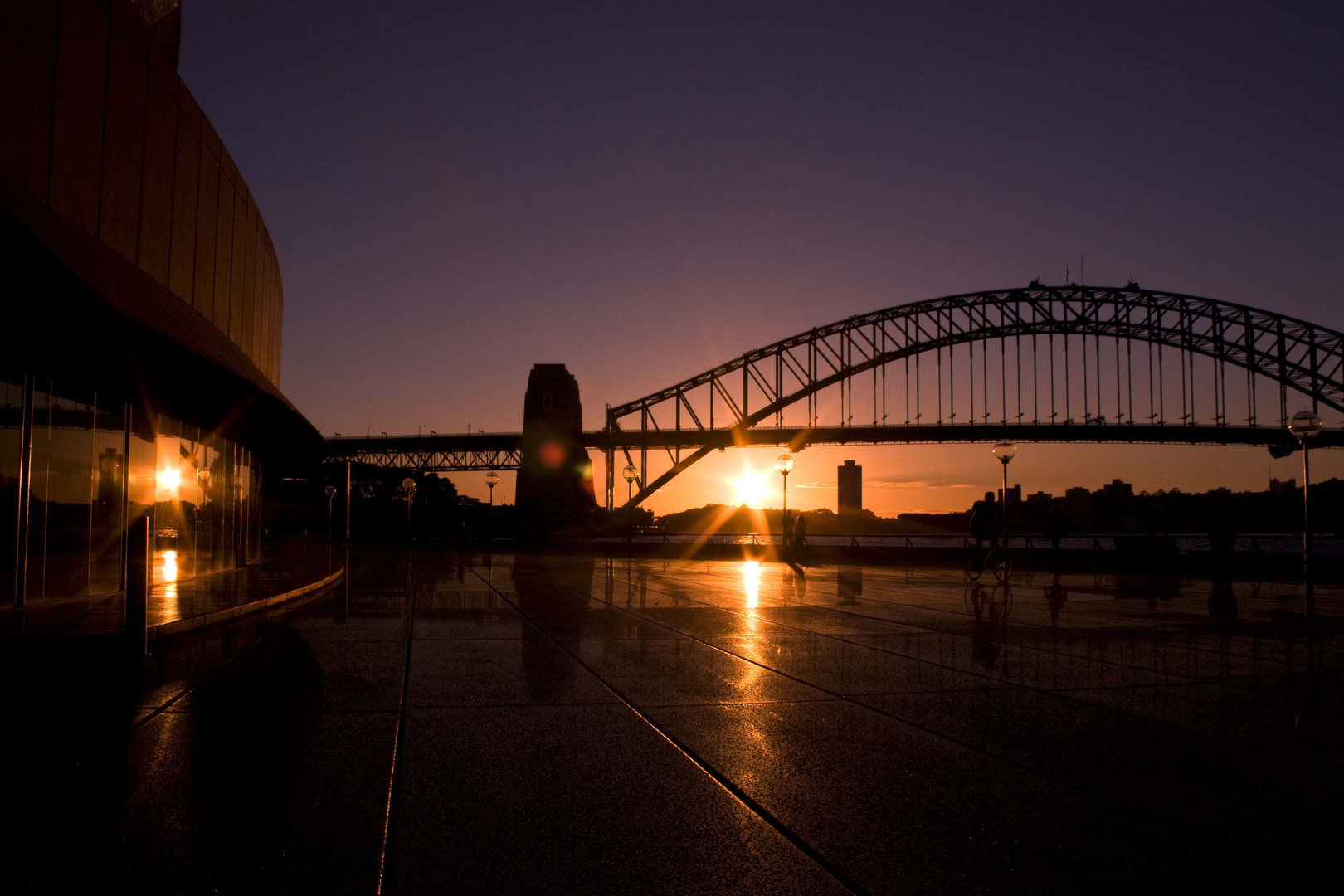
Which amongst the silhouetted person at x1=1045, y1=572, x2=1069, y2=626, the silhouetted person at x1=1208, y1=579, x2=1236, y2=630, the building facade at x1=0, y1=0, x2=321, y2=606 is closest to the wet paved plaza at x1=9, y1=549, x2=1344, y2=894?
the silhouetted person at x1=1208, y1=579, x2=1236, y2=630

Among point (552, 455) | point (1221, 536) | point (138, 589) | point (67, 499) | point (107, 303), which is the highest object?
point (552, 455)

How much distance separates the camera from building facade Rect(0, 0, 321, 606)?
Answer: 386 inches

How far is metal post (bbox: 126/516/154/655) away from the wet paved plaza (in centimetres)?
43

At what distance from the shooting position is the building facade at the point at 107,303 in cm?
981

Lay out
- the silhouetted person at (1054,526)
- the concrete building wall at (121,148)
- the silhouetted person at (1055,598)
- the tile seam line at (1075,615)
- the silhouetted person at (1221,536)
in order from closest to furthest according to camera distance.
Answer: the tile seam line at (1075,615) → the concrete building wall at (121,148) → the silhouetted person at (1055,598) → the silhouetted person at (1221,536) → the silhouetted person at (1054,526)

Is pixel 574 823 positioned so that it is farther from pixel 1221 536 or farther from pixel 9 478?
pixel 1221 536

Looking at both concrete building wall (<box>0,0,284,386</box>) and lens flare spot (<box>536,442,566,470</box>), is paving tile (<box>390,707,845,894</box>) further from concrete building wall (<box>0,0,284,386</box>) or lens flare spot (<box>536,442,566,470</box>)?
lens flare spot (<box>536,442,566,470</box>)

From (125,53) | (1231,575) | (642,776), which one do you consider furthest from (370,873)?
(1231,575)

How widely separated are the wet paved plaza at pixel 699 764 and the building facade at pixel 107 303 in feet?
10.1

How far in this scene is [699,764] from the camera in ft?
16.4

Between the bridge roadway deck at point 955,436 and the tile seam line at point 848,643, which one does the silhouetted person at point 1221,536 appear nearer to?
the tile seam line at point 848,643

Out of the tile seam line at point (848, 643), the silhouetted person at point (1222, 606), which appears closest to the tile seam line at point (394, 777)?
the tile seam line at point (848, 643)

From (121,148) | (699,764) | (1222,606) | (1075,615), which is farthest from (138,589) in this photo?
(1222,606)

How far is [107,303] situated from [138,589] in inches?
115
